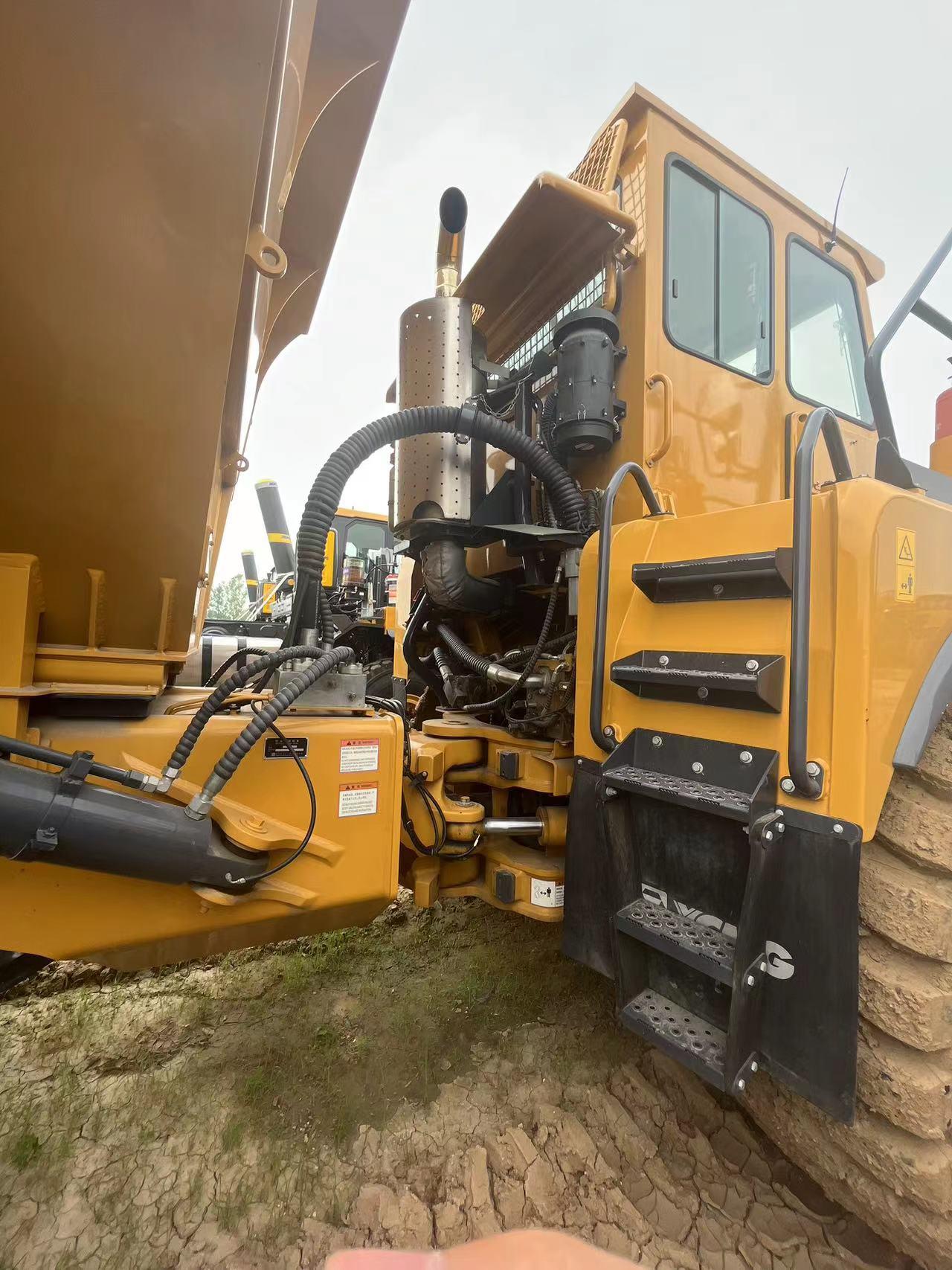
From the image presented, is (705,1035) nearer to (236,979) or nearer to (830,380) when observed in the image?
(236,979)

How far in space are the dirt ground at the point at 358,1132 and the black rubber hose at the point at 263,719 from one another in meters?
1.18

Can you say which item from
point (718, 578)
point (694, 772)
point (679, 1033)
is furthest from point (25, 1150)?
point (718, 578)

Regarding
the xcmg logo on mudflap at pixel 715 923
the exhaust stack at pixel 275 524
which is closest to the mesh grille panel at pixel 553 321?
the xcmg logo on mudflap at pixel 715 923

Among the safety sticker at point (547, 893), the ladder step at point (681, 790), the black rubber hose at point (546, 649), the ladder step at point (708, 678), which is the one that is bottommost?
the safety sticker at point (547, 893)

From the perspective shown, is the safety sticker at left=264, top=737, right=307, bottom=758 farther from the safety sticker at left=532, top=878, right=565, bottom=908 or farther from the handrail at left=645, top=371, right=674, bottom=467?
the handrail at left=645, top=371, right=674, bottom=467

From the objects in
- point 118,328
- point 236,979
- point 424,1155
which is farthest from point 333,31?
point 236,979

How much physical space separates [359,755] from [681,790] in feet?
2.75

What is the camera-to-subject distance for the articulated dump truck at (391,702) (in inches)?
→ 38.4

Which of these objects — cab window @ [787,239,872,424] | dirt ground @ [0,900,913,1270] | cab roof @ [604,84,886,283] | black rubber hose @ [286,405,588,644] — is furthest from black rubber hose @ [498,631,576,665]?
cab roof @ [604,84,886,283]

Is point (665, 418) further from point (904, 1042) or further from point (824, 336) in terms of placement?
point (904, 1042)

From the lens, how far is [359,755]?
5.36 feet

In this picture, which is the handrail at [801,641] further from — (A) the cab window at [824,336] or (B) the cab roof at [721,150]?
(B) the cab roof at [721,150]

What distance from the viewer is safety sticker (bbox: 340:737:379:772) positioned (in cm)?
161

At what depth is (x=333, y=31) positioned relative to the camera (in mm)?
1244
